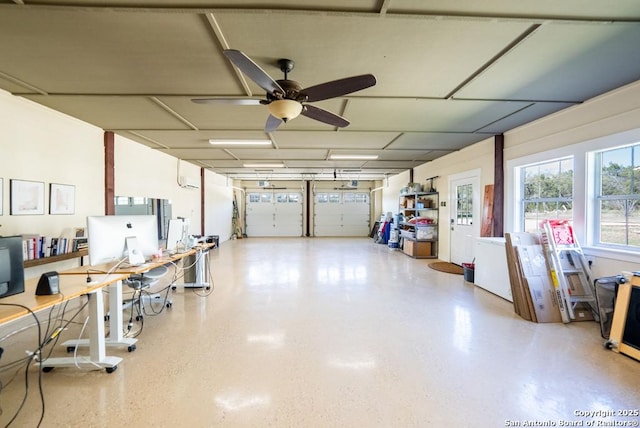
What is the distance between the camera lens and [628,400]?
181 centimetres

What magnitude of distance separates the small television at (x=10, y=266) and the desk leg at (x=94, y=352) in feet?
1.76

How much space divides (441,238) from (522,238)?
3446 mm

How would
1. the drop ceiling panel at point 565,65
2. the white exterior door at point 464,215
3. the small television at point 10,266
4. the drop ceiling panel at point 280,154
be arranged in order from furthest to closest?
1. the drop ceiling panel at point 280,154
2. the white exterior door at point 464,215
3. the drop ceiling panel at point 565,65
4. the small television at point 10,266

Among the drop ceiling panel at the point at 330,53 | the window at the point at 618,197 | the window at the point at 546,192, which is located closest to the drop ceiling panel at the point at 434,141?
the drop ceiling panel at the point at 330,53

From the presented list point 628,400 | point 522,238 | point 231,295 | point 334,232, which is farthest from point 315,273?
point 334,232

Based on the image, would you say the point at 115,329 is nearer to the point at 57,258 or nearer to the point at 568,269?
the point at 57,258

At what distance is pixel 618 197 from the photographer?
9.52ft

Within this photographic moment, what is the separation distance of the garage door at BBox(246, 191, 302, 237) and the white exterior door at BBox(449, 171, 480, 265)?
7.06m

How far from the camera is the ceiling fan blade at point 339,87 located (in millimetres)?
1938

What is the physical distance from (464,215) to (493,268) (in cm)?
196

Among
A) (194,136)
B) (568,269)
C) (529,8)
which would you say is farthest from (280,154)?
(568,269)

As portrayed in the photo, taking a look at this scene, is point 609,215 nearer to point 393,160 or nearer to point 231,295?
point 393,160

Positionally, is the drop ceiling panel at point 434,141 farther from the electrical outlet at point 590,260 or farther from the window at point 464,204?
the electrical outlet at point 590,260

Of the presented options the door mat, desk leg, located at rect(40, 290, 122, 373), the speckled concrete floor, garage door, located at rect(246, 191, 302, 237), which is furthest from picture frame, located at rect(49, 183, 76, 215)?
garage door, located at rect(246, 191, 302, 237)
